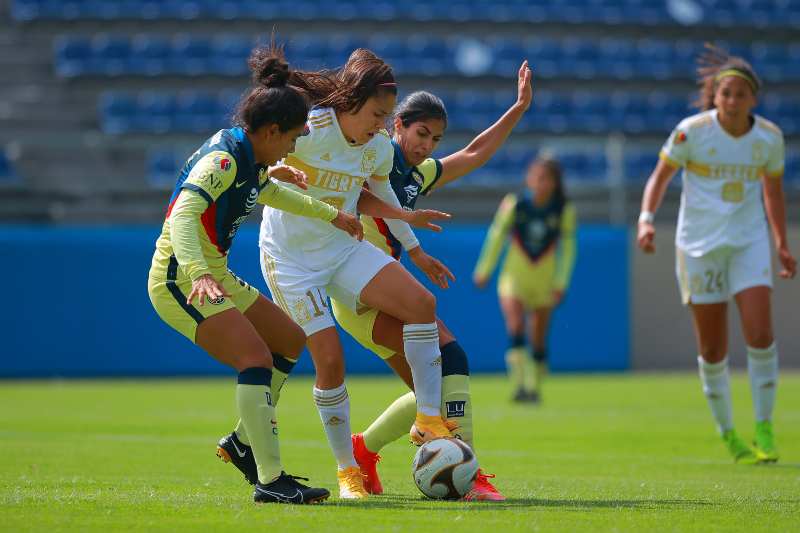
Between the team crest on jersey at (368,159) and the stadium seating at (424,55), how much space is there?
15.6 metres

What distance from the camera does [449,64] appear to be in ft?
74.5

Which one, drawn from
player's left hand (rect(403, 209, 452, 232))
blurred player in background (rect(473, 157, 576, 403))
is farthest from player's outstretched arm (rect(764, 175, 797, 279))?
blurred player in background (rect(473, 157, 576, 403))

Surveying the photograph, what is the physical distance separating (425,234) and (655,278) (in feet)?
12.1

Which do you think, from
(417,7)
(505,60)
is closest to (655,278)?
(505,60)

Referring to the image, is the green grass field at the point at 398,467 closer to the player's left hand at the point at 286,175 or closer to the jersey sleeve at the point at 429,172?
the player's left hand at the point at 286,175

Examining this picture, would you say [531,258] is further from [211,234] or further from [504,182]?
[211,234]

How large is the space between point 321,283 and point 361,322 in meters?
0.34

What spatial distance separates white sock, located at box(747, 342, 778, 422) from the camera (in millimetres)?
8086

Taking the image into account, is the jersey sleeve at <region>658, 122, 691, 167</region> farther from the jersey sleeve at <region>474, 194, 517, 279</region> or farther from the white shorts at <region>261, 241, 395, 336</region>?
the jersey sleeve at <region>474, 194, 517, 279</region>

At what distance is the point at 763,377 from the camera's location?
8.14 meters

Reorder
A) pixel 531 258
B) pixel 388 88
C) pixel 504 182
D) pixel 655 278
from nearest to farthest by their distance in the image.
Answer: pixel 388 88
pixel 531 258
pixel 655 278
pixel 504 182

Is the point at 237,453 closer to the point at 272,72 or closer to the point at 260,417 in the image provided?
the point at 260,417

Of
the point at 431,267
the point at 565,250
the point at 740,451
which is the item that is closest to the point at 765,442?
the point at 740,451

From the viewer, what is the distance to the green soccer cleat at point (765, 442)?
775 centimetres
